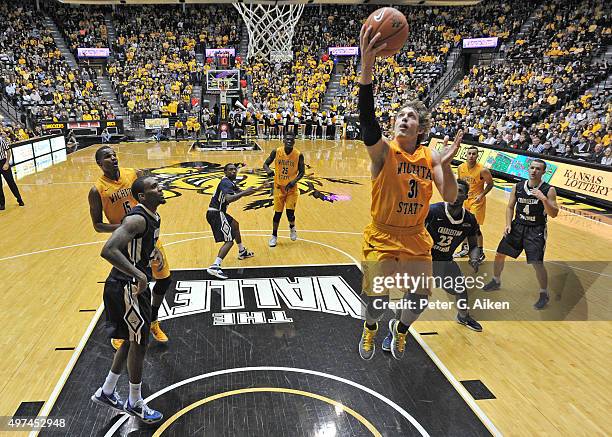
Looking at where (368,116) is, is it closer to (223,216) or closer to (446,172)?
(446,172)

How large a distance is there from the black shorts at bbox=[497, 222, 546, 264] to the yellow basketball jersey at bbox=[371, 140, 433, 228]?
8.75 ft

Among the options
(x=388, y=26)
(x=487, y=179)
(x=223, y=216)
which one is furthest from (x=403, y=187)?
(x=487, y=179)

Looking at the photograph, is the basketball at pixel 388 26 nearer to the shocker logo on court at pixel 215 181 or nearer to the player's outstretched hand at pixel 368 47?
the player's outstretched hand at pixel 368 47

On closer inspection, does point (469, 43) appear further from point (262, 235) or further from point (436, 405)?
point (436, 405)

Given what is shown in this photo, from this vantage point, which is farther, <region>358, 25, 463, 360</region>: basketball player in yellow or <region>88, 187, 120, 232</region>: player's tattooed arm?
<region>88, 187, 120, 232</region>: player's tattooed arm

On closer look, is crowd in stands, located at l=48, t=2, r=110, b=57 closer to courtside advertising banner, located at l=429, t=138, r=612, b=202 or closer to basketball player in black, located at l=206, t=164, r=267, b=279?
courtside advertising banner, located at l=429, t=138, r=612, b=202

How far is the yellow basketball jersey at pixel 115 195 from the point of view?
4.46 metres

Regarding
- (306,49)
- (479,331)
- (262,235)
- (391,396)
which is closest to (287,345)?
(391,396)

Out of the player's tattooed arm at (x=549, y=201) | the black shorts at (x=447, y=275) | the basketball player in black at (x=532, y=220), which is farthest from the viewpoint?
the basketball player in black at (x=532, y=220)

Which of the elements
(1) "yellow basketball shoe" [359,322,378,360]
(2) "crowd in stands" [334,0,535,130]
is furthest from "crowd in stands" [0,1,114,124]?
(1) "yellow basketball shoe" [359,322,378,360]

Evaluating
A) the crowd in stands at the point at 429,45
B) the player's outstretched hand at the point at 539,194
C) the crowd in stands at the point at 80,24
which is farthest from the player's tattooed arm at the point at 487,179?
the crowd in stands at the point at 80,24

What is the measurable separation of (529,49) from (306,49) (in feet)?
46.1

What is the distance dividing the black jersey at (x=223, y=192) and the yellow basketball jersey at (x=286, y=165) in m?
1.30

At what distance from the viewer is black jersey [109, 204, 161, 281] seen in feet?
10.8
